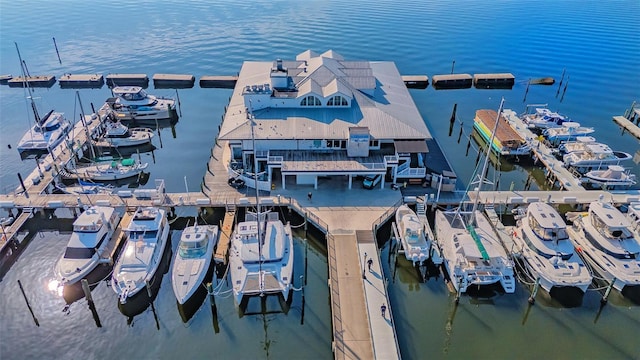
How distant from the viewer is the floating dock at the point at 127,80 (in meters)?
84.9

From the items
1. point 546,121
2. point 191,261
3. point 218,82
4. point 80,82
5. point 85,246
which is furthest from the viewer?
point 80,82

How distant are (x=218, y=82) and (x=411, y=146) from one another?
1958 inches

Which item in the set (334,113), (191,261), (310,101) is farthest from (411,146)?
(191,261)

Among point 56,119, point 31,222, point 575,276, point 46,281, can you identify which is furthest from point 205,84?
point 575,276

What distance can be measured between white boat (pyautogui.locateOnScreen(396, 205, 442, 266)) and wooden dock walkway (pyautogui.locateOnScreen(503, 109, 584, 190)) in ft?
76.1

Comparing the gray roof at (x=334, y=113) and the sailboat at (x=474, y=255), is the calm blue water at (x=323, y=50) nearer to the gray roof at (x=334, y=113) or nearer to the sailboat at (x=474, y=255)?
the sailboat at (x=474, y=255)

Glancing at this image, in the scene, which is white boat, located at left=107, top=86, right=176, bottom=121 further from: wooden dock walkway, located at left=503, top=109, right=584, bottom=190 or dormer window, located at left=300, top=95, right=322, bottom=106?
wooden dock walkway, located at left=503, top=109, right=584, bottom=190

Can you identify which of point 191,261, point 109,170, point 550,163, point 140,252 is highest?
point 550,163

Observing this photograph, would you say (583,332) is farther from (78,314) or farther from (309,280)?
(78,314)

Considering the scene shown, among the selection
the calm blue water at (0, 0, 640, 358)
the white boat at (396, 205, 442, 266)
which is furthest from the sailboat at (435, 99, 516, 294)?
the calm blue water at (0, 0, 640, 358)

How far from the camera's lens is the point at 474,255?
38781 mm

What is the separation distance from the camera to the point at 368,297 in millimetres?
35562

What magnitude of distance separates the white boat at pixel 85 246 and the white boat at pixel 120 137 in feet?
68.8

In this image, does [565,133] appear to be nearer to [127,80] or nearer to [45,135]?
[45,135]
